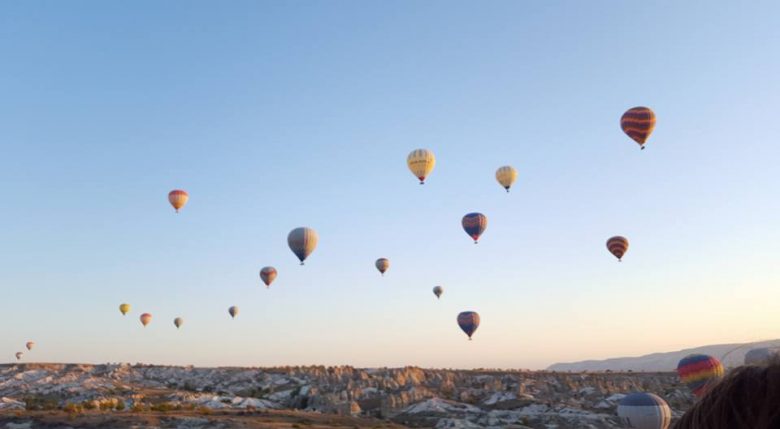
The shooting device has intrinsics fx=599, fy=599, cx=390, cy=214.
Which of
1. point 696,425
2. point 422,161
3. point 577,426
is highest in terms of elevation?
point 422,161

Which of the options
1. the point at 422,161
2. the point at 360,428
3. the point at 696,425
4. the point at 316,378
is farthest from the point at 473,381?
the point at 696,425

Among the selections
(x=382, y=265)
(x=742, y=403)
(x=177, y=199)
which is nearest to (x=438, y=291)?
(x=382, y=265)

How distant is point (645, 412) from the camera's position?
3494 centimetres

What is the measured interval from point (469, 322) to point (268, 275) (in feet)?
86.6

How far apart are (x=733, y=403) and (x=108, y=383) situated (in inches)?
3296

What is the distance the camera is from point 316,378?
7194 cm

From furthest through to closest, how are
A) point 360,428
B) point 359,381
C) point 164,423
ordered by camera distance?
point 359,381 → point 360,428 → point 164,423

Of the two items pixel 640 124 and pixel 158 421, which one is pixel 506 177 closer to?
pixel 640 124

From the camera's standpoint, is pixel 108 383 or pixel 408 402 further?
pixel 108 383

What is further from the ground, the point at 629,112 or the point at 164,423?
the point at 629,112

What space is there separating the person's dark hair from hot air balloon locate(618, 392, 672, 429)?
36.2 m

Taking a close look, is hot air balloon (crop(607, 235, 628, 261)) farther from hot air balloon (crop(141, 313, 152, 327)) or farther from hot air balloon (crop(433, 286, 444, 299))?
hot air balloon (crop(141, 313, 152, 327))

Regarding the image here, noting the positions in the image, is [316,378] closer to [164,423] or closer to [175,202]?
[175,202]

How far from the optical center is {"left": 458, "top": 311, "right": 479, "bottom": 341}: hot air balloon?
65312 millimetres
